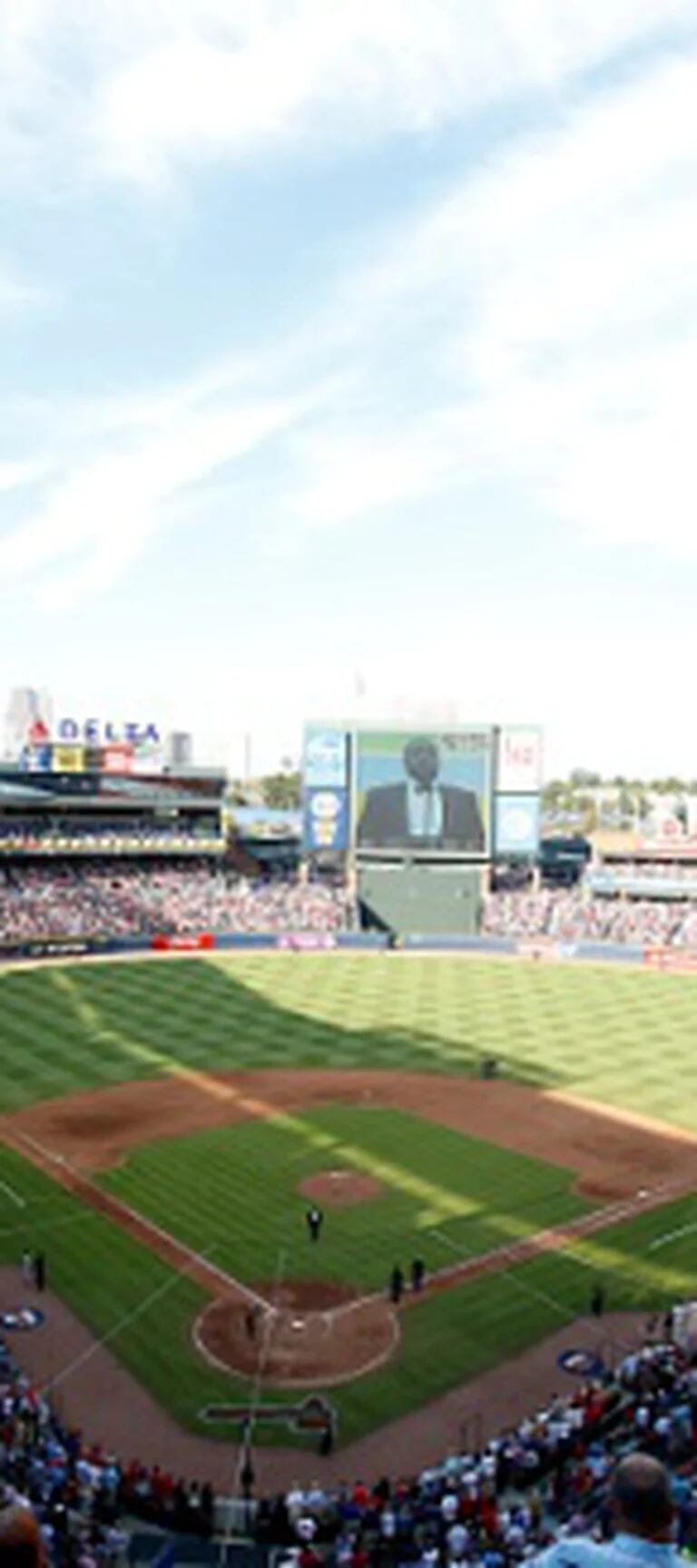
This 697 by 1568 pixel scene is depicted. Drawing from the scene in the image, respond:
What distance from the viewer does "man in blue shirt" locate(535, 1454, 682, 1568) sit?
5.02m

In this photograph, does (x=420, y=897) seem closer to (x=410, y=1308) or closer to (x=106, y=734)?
(x=106, y=734)

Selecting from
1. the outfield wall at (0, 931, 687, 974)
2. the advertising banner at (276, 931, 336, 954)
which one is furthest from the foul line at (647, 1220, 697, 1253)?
the advertising banner at (276, 931, 336, 954)

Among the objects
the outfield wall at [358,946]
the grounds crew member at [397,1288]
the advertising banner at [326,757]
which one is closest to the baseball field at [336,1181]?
the grounds crew member at [397,1288]

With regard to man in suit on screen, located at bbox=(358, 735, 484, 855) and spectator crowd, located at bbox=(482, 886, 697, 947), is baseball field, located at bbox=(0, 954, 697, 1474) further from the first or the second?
man in suit on screen, located at bbox=(358, 735, 484, 855)

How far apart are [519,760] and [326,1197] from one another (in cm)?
5940

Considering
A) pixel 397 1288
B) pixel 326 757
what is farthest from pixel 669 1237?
pixel 326 757

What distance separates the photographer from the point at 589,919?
9062 centimetres

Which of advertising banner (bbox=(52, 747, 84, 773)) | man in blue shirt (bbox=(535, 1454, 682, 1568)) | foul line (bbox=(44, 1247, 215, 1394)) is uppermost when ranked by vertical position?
advertising banner (bbox=(52, 747, 84, 773))

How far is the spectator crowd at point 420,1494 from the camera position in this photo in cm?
1686

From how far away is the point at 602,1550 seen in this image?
16.8 ft

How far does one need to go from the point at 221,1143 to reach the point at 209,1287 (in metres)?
10.7

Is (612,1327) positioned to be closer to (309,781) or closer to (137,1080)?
(137,1080)

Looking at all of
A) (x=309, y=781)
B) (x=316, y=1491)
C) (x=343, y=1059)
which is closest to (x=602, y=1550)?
(x=316, y=1491)

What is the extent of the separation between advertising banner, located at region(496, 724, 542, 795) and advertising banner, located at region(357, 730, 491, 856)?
1.22m
